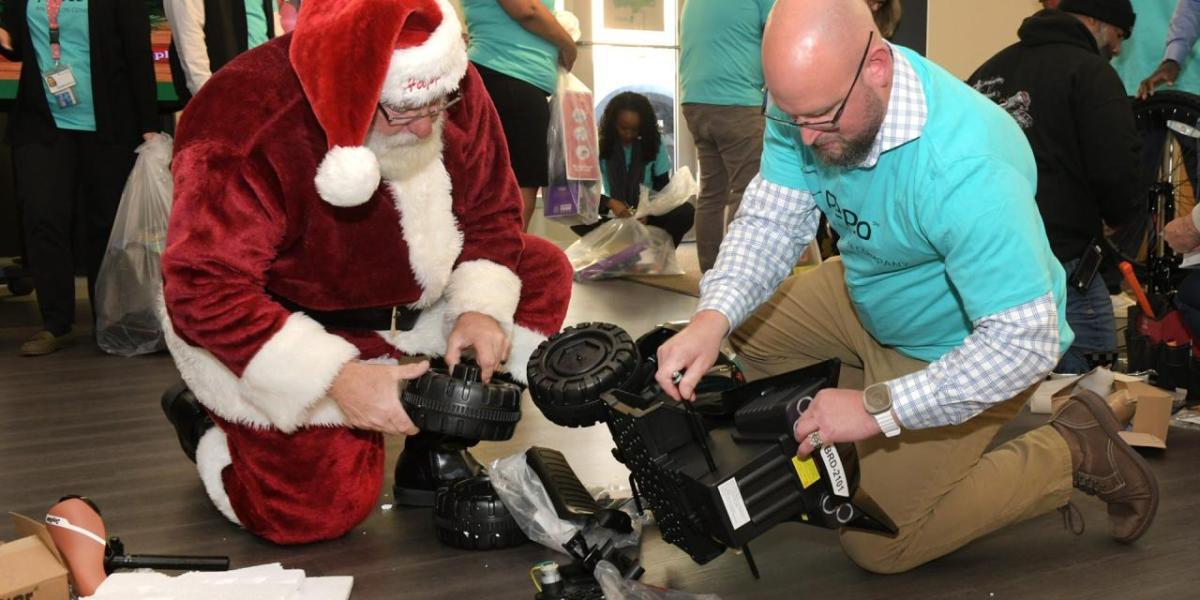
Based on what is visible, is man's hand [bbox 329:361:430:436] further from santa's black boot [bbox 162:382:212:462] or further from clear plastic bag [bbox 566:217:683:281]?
clear plastic bag [bbox 566:217:683:281]

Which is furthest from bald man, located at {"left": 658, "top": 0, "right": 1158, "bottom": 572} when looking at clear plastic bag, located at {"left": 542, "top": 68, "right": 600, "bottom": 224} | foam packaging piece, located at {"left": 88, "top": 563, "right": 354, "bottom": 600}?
clear plastic bag, located at {"left": 542, "top": 68, "right": 600, "bottom": 224}

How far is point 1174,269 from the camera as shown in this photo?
11.8ft

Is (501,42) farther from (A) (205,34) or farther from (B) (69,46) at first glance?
(B) (69,46)

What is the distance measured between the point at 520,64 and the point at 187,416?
6.22 feet

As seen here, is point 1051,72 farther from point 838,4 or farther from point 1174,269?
point 838,4

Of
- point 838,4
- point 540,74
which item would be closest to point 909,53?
point 838,4

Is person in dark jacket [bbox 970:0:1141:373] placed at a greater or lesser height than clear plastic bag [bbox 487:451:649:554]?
greater

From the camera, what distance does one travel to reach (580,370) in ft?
6.25

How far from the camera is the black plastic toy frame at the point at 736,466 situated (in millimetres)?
1618

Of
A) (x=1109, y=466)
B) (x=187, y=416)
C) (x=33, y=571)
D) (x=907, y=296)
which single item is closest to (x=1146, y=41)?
(x=1109, y=466)

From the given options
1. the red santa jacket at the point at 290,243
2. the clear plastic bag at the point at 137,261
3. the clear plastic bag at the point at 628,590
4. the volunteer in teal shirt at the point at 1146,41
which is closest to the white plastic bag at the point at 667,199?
the volunteer in teal shirt at the point at 1146,41

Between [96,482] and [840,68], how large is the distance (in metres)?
2.00


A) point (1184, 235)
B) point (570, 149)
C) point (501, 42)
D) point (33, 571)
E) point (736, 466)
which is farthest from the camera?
point (570, 149)

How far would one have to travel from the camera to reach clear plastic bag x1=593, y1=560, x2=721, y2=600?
1843mm
